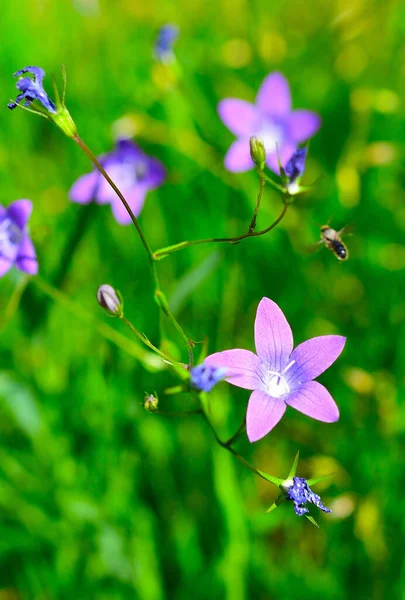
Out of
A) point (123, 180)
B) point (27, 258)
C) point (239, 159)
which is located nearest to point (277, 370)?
point (27, 258)

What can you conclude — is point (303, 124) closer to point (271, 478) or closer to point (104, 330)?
point (104, 330)

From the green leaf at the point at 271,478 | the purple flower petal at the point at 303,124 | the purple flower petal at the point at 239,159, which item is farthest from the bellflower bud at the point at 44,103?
the purple flower petal at the point at 303,124

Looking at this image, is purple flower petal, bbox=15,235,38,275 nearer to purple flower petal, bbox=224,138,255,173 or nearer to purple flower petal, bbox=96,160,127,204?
purple flower petal, bbox=96,160,127,204

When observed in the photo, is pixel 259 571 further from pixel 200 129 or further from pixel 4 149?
pixel 4 149

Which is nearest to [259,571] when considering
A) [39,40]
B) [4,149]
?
[4,149]

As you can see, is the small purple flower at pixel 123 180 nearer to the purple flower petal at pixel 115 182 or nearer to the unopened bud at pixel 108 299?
the purple flower petal at pixel 115 182

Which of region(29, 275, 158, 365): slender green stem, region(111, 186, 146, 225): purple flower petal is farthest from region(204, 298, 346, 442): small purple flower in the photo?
region(111, 186, 146, 225): purple flower petal

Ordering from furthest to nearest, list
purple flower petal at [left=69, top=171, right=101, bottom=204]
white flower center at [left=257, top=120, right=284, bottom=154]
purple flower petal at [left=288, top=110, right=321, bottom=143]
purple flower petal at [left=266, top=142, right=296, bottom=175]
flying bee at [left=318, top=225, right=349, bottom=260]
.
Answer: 1. white flower center at [left=257, top=120, right=284, bottom=154]
2. purple flower petal at [left=288, top=110, right=321, bottom=143]
3. purple flower petal at [left=266, top=142, right=296, bottom=175]
4. purple flower petal at [left=69, top=171, right=101, bottom=204]
5. flying bee at [left=318, top=225, right=349, bottom=260]
